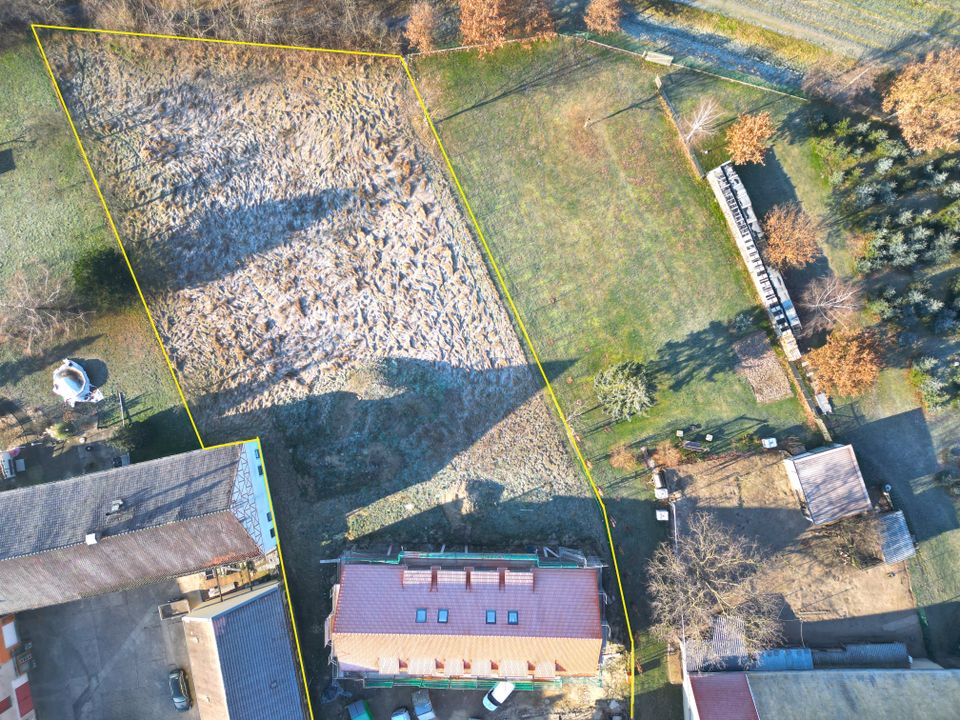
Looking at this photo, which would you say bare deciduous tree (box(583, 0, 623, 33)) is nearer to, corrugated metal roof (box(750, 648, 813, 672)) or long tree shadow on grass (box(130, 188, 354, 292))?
long tree shadow on grass (box(130, 188, 354, 292))

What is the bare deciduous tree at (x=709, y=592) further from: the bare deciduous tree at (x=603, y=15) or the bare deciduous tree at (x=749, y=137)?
the bare deciduous tree at (x=603, y=15)

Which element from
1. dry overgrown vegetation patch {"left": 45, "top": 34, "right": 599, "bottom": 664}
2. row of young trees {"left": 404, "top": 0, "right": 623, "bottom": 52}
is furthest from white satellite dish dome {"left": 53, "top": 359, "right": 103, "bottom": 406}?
row of young trees {"left": 404, "top": 0, "right": 623, "bottom": 52}

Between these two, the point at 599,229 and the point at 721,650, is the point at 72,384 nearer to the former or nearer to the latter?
the point at 599,229

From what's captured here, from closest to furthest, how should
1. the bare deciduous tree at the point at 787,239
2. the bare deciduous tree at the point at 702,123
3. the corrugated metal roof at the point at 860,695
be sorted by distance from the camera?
the corrugated metal roof at the point at 860,695 < the bare deciduous tree at the point at 787,239 < the bare deciduous tree at the point at 702,123

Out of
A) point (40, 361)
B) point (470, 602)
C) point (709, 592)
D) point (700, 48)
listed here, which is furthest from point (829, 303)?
point (40, 361)

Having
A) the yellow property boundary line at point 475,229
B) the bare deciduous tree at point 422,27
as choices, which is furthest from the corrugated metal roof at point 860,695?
the bare deciduous tree at point 422,27

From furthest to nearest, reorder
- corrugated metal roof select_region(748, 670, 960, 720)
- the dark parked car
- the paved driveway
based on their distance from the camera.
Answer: the paved driveway → the dark parked car → corrugated metal roof select_region(748, 670, 960, 720)
